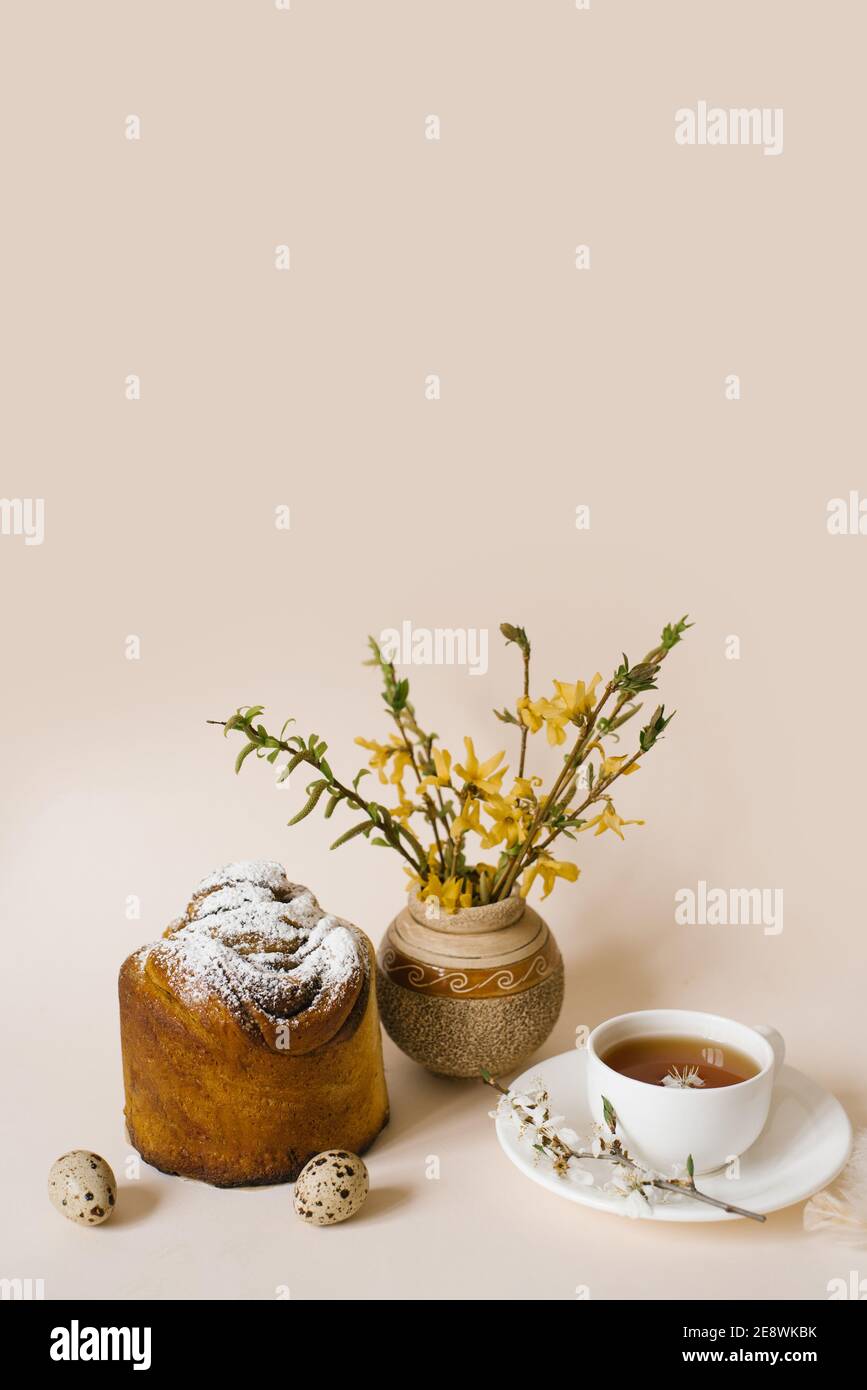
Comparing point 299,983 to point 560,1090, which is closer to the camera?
point 299,983

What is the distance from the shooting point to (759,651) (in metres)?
2.13

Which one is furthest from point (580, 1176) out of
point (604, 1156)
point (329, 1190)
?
point (329, 1190)

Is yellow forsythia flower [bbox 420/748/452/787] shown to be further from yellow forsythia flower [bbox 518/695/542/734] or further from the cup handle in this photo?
the cup handle

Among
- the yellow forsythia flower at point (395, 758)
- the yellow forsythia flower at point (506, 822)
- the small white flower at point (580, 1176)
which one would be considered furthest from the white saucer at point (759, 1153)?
the yellow forsythia flower at point (395, 758)

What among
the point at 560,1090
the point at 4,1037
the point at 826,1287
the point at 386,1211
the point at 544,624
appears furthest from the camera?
the point at 544,624

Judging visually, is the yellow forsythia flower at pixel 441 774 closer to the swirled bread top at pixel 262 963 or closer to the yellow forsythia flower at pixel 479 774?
the yellow forsythia flower at pixel 479 774

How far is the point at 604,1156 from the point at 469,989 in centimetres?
29

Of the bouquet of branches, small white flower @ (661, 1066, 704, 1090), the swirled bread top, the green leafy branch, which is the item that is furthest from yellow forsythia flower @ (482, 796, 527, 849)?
small white flower @ (661, 1066, 704, 1090)

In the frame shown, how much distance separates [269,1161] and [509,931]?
15.1 inches

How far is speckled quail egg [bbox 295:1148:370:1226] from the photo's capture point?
1.42 m

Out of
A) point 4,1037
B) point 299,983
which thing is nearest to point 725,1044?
point 299,983

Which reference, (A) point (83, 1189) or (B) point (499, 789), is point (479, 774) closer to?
(B) point (499, 789)

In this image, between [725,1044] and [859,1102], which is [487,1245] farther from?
[859,1102]

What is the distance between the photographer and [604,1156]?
4.60ft
